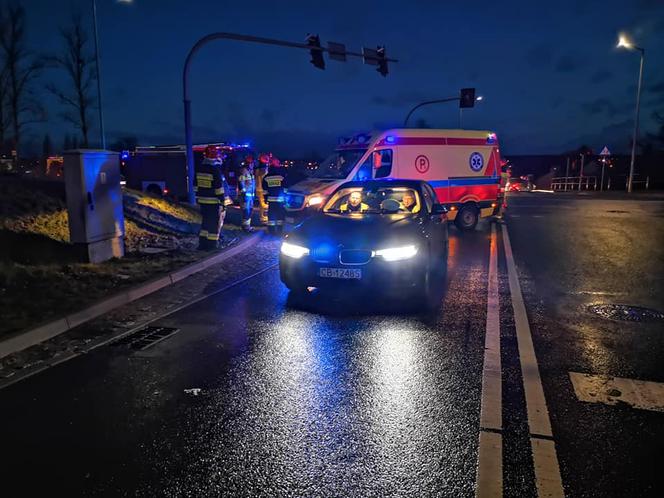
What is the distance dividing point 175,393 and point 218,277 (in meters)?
4.68

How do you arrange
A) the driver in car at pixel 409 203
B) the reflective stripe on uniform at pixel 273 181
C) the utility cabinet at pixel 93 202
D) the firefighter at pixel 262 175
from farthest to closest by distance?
the firefighter at pixel 262 175, the reflective stripe on uniform at pixel 273 181, the utility cabinet at pixel 93 202, the driver in car at pixel 409 203

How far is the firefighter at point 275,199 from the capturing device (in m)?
13.5

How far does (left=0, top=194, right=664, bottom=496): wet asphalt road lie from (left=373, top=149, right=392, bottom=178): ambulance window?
741 cm

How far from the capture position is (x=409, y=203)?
27.1ft

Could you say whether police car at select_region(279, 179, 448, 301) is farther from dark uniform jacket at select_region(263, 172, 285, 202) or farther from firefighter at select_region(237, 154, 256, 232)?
firefighter at select_region(237, 154, 256, 232)

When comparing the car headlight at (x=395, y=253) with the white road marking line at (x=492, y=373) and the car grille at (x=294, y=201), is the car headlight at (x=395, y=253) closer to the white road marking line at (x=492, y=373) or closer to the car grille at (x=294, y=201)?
the white road marking line at (x=492, y=373)

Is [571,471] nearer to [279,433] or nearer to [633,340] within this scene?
[279,433]

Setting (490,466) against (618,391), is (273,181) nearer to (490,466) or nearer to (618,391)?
(618,391)

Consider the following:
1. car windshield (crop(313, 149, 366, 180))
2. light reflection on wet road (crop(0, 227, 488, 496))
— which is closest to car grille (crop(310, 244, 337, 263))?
light reflection on wet road (crop(0, 227, 488, 496))

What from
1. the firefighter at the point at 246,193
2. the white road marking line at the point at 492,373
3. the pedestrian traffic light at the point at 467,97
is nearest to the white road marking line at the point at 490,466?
the white road marking line at the point at 492,373

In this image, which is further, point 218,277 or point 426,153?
point 426,153

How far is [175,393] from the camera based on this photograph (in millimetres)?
4277

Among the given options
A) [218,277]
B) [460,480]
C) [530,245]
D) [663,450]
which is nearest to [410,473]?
[460,480]

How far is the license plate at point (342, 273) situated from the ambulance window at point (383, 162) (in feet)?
25.8
